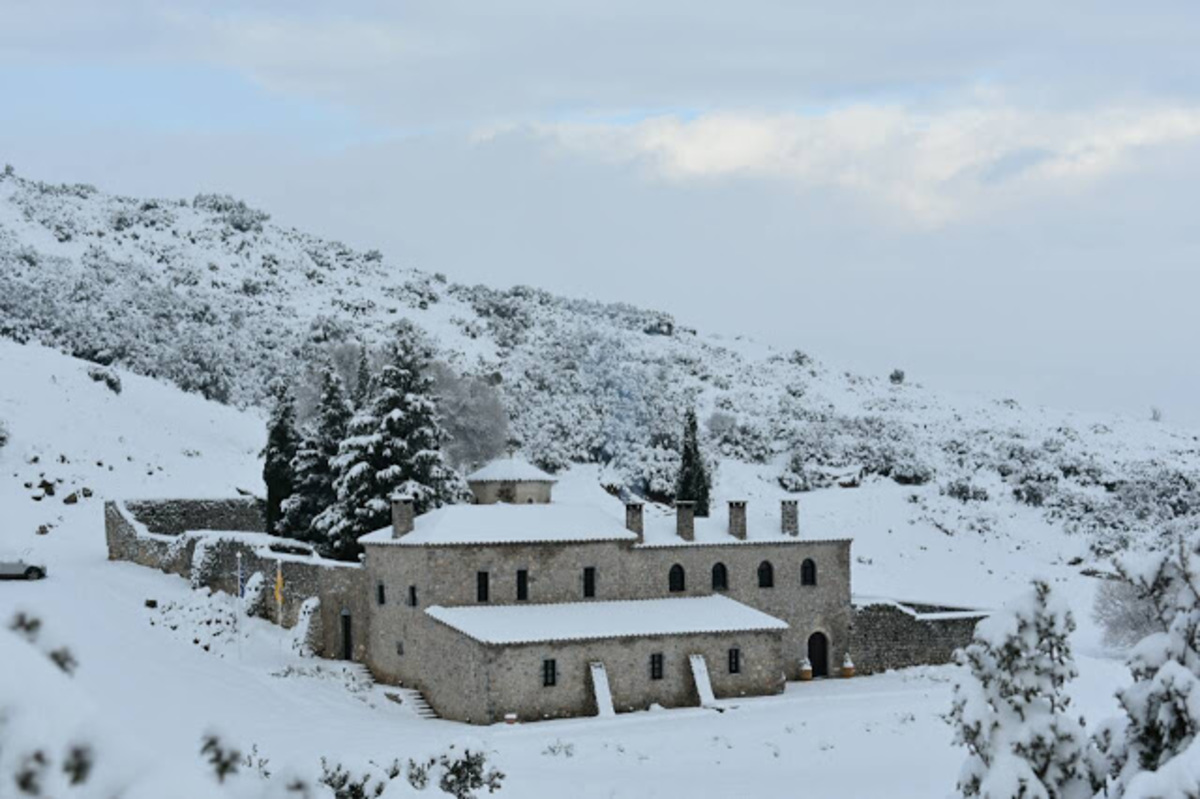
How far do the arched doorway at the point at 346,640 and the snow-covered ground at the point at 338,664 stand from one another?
1.59 metres

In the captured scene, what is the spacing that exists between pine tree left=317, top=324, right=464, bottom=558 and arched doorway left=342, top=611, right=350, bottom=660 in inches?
123

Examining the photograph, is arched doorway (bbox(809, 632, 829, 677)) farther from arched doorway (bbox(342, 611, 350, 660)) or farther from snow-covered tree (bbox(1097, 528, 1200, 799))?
snow-covered tree (bbox(1097, 528, 1200, 799))

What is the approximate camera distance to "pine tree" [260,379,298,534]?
46.0 m

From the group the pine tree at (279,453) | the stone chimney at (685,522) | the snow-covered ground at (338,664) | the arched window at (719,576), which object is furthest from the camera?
the pine tree at (279,453)

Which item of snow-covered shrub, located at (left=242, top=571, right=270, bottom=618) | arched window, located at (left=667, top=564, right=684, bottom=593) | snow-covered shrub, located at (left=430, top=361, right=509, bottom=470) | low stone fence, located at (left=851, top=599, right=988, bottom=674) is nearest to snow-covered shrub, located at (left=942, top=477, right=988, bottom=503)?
snow-covered shrub, located at (left=430, top=361, right=509, bottom=470)

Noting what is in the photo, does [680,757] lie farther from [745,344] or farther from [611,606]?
[745,344]

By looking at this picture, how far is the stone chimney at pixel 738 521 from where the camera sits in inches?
1610

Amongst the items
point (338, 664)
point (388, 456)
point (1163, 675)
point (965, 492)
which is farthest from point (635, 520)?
point (965, 492)

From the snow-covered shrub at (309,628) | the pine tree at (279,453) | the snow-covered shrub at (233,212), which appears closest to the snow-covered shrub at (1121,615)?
the snow-covered shrub at (309,628)

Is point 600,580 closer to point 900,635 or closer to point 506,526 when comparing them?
point 506,526

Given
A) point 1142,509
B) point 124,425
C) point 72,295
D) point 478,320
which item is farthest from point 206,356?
point 1142,509

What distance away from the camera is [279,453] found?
46.1 m

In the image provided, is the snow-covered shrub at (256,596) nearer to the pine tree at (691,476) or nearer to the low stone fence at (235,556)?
the low stone fence at (235,556)

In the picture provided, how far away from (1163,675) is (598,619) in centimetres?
2473
